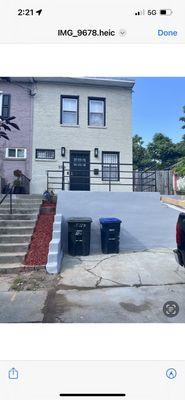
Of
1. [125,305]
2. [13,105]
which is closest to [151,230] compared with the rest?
[125,305]

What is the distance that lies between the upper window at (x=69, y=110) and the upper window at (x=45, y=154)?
1499mm

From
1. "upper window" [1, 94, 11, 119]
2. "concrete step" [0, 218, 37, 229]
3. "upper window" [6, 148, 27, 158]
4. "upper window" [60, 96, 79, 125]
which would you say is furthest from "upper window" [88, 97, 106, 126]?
"concrete step" [0, 218, 37, 229]

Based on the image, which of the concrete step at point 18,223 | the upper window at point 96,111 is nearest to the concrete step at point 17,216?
the concrete step at point 18,223

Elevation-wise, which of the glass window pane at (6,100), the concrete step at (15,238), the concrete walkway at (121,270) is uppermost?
the glass window pane at (6,100)

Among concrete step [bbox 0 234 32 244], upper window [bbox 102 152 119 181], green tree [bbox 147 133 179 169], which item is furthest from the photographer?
upper window [bbox 102 152 119 181]

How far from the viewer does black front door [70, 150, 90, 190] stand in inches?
406

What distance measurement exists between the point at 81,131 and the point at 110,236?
20.7 feet

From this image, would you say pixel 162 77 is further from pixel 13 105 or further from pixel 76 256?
pixel 13 105

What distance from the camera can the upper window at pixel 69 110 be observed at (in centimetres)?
1133
